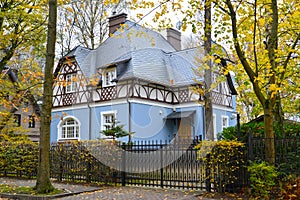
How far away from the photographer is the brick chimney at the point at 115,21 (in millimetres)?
24950

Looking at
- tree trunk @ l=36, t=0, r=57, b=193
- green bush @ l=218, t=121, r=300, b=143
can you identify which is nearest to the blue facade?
tree trunk @ l=36, t=0, r=57, b=193

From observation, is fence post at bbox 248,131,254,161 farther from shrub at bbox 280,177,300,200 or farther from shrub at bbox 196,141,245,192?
shrub at bbox 280,177,300,200

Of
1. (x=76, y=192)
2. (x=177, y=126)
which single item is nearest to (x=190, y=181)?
(x=76, y=192)

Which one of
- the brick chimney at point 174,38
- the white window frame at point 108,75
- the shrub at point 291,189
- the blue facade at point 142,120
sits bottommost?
the shrub at point 291,189

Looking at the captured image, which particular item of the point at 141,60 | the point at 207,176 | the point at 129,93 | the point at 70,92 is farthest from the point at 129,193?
the point at 70,92

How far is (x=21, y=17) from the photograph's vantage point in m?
14.4

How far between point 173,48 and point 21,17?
50.6ft

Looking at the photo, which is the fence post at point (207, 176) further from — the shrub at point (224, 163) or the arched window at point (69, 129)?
the arched window at point (69, 129)

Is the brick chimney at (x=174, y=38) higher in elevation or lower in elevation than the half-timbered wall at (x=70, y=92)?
higher

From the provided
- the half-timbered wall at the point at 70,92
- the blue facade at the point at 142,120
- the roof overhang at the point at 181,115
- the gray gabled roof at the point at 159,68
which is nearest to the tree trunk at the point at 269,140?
the gray gabled roof at the point at 159,68

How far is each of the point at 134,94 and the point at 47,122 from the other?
37.1 ft

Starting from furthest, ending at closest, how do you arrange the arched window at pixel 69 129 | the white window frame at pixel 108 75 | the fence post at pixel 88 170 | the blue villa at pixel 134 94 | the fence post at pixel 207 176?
1. the arched window at pixel 69 129
2. the white window frame at pixel 108 75
3. the blue villa at pixel 134 94
4. the fence post at pixel 88 170
5. the fence post at pixel 207 176

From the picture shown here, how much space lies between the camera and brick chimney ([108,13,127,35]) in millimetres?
24950

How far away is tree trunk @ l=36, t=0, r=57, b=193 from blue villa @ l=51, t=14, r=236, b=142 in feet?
33.0
